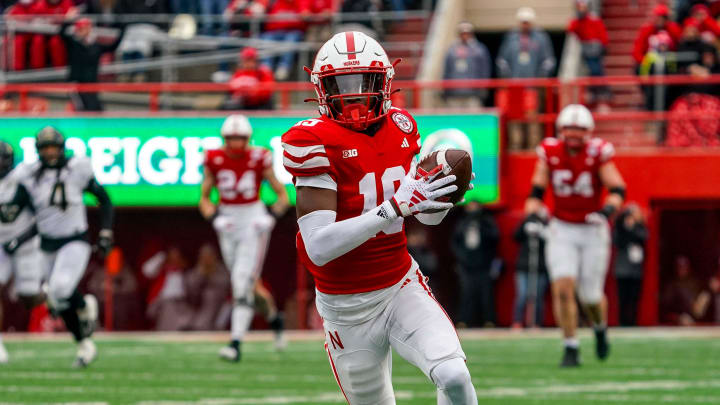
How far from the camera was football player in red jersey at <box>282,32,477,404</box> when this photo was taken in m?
5.22

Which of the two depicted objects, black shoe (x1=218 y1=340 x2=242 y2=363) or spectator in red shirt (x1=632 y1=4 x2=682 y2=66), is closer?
black shoe (x1=218 y1=340 x2=242 y2=363)

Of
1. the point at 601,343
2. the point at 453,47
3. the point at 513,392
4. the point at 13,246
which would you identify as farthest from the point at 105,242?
the point at 453,47

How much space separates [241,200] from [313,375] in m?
2.50

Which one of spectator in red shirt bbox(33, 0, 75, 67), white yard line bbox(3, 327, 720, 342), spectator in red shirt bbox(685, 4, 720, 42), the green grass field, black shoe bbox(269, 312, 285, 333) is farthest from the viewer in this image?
spectator in red shirt bbox(33, 0, 75, 67)

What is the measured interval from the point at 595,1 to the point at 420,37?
2676 mm

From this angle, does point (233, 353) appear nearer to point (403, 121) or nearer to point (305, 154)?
point (403, 121)

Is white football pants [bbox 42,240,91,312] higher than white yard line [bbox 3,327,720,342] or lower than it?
higher

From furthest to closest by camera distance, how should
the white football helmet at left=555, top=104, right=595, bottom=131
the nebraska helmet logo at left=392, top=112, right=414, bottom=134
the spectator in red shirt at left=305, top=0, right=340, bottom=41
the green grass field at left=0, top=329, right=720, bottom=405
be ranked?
the spectator in red shirt at left=305, top=0, right=340, bottom=41 < the white football helmet at left=555, top=104, right=595, bottom=131 < the green grass field at left=0, top=329, right=720, bottom=405 < the nebraska helmet logo at left=392, top=112, right=414, bottom=134

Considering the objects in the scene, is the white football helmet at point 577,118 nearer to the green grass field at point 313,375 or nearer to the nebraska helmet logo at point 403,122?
the green grass field at point 313,375

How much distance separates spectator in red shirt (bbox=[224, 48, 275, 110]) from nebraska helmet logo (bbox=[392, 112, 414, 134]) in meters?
11.5

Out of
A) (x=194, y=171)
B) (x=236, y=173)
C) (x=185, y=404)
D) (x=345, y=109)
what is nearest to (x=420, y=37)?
(x=194, y=171)

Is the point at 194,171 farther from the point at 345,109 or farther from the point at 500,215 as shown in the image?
the point at 345,109

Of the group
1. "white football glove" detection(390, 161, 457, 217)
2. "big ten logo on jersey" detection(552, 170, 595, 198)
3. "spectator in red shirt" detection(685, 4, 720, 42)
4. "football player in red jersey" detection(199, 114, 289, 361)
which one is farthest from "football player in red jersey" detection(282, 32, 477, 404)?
"spectator in red shirt" detection(685, 4, 720, 42)

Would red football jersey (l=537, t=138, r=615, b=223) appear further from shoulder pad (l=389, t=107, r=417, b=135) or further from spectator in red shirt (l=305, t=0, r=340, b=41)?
spectator in red shirt (l=305, t=0, r=340, b=41)
